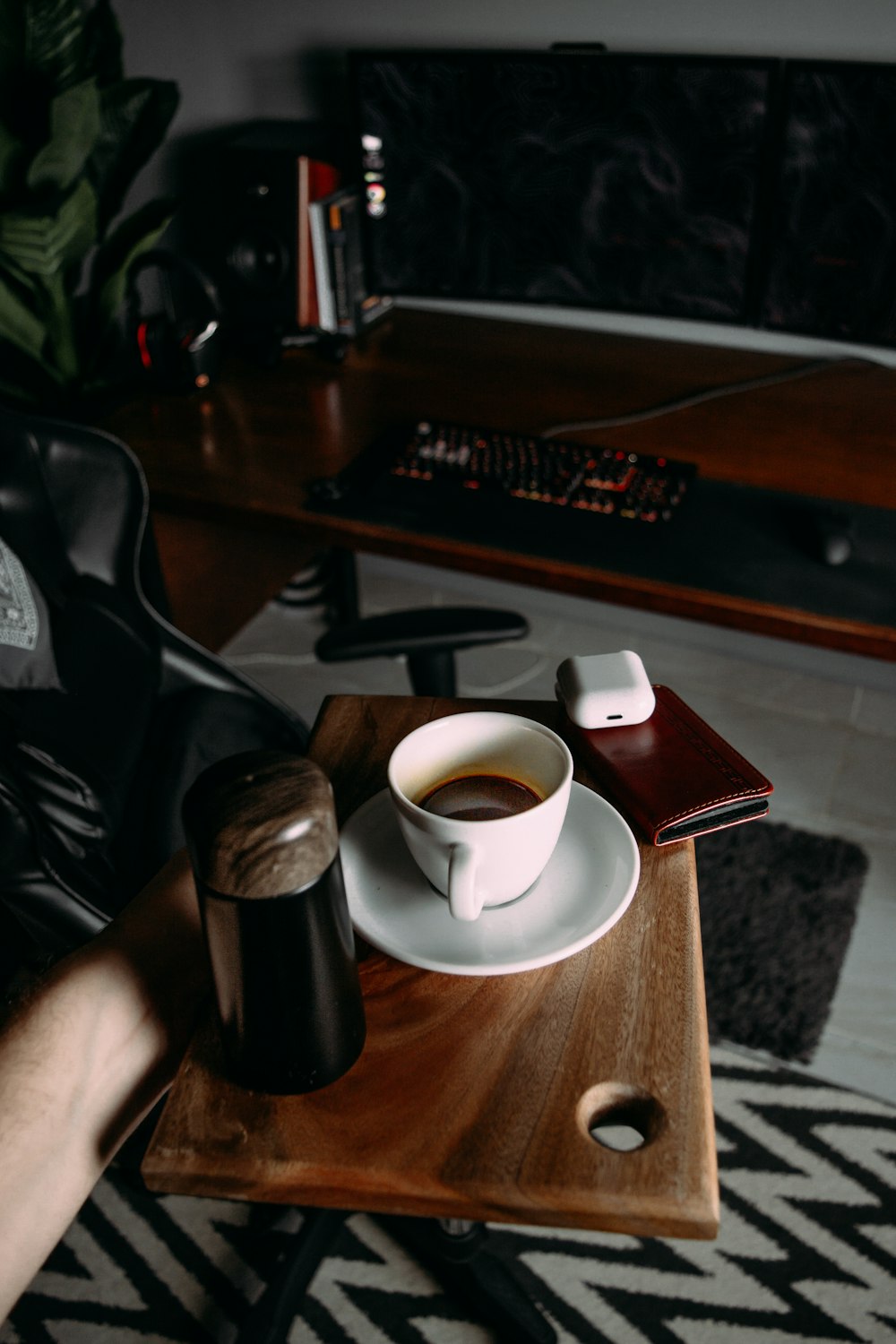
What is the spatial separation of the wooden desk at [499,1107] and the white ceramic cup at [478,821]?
61 mm

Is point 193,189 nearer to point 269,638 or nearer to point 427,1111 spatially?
point 269,638

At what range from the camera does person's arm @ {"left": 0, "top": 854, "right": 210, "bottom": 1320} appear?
56 centimetres

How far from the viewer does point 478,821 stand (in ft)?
1.86

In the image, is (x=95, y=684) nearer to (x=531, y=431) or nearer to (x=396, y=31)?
(x=531, y=431)

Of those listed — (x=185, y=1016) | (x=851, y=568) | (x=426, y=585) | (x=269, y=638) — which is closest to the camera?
(x=185, y=1016)

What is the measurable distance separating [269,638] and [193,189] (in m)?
0.94

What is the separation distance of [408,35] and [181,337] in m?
0.71

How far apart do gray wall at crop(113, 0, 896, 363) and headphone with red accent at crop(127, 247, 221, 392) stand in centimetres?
40

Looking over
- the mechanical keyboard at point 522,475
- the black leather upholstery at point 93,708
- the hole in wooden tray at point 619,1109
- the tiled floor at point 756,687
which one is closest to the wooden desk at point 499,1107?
the hole in wooden tray at point 619,1109

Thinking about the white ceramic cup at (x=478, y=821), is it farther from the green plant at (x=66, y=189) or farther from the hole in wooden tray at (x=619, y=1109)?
the green plant at (x=66, y=189)

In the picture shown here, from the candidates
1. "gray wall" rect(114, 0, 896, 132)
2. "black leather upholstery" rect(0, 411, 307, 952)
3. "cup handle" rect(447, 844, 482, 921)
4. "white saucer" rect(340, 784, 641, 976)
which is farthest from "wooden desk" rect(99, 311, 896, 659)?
"cup handle" rect(447, 844, 482, 921)

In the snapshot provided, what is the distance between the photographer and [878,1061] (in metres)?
1.44

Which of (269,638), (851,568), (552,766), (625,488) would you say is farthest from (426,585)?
(552,766)

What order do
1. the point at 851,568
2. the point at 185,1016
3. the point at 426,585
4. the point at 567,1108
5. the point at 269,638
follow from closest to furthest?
the point at 567,1108 → the point at 185,1016 → the point at 851,568 → the point at 269,638 → the point at 426,585
